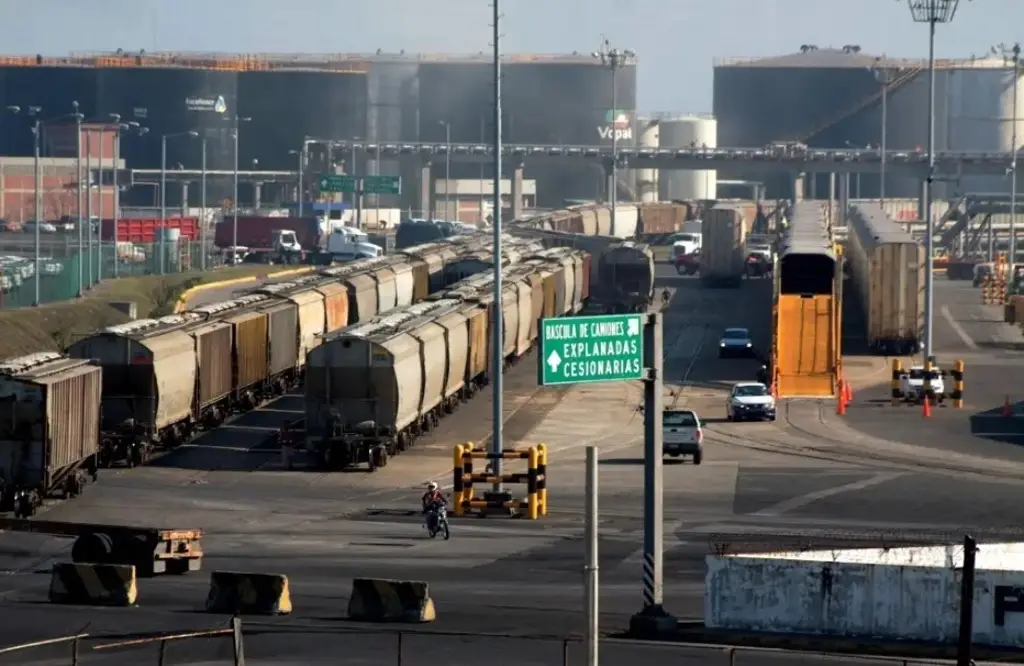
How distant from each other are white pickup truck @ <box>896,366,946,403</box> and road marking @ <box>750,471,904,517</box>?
49.3 ft

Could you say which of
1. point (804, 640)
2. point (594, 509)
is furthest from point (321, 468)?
point (594, 509)

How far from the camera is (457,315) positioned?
6550cm

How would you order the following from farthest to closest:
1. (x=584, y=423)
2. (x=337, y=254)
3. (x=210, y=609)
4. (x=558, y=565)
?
(x=337, y=254), (x=584, y=423), (x=558, y=565), (x=210, y=609)

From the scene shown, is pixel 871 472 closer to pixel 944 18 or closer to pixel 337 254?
pixel 944 18

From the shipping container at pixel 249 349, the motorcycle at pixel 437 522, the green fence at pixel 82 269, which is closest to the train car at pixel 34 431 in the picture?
the motorcycle at pixel 437 522

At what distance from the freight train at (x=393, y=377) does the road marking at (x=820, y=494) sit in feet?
25.5

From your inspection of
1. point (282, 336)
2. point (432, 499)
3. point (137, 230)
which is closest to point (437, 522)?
point (432, 499)

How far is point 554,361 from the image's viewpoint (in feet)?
97.9

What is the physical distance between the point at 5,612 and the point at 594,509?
1347 cm

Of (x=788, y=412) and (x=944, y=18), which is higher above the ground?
(x=944, y=18)

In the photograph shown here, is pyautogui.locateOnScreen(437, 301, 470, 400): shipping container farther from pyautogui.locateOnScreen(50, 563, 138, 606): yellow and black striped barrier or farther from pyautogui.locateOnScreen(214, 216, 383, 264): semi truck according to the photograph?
pyautogui.locateOnScreen(214, 216, 383, 264): semi truck

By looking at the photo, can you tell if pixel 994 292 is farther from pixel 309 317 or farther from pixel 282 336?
pixel 282 336

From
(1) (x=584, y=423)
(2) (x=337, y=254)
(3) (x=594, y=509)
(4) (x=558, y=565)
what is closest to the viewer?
(3) (x=594, y=509)

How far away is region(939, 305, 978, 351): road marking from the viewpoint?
90500mm
